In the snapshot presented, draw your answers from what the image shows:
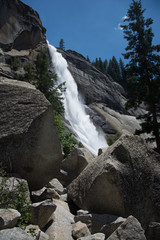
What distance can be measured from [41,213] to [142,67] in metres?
17.9

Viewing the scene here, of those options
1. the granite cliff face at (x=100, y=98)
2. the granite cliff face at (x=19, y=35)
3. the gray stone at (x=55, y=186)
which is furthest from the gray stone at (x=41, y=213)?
the granite cliff face at (x=100, y=98)

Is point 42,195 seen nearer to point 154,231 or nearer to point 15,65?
point 154,231

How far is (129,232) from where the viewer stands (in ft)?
11.7

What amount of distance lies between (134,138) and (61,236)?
3.03 m

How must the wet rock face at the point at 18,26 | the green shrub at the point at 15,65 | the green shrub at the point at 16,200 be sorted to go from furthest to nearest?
the wet rock face at the point at 18,26, the green shrub at the point at 15,65, the green shrub at the point at 16,200

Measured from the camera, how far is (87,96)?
5669 centimetres

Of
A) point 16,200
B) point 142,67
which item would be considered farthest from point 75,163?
point 142,67

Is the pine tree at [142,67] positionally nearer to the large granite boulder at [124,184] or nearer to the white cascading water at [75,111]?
the large granite boulder at [124,184]

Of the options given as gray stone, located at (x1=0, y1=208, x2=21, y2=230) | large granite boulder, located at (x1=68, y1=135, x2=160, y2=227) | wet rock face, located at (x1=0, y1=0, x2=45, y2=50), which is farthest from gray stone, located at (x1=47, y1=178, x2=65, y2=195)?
wet rock face, located at (x1=0, y1=0, x2=45, y2=50)

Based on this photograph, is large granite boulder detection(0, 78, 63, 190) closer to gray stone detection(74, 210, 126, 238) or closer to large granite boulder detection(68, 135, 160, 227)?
large granite boulder detection(68, 135, 160, 227)

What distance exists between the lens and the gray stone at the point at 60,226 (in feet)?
12.4

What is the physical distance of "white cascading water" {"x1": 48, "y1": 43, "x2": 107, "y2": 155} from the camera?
134ft

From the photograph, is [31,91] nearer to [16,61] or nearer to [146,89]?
[146,89]

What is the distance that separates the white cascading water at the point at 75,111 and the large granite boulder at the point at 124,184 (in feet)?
Result: 105
